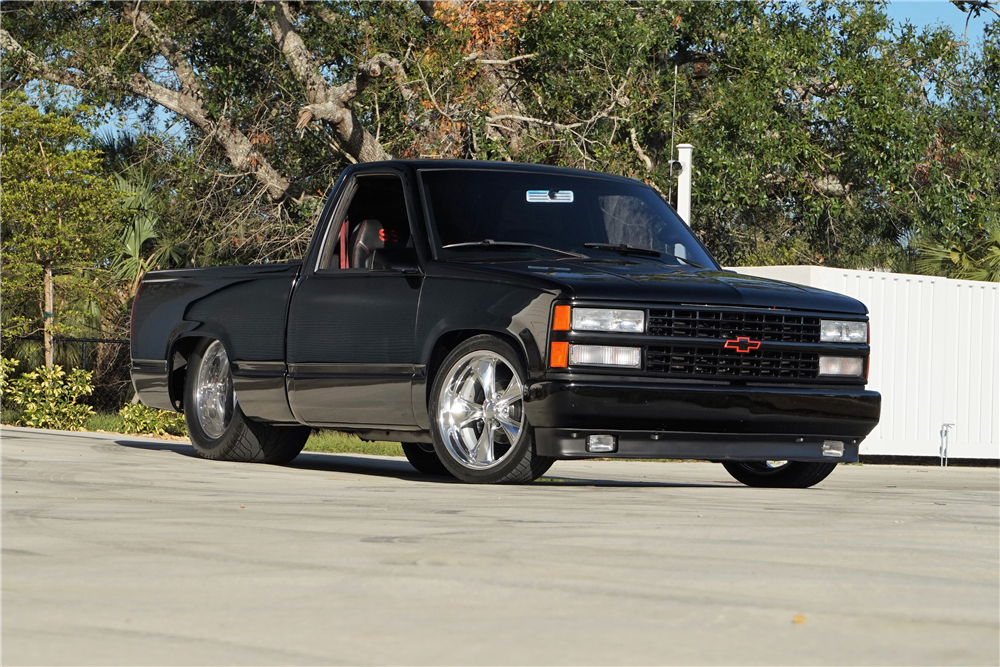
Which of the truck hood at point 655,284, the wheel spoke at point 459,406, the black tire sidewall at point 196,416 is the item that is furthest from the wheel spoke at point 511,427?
the black tire sidewall at point 196,416

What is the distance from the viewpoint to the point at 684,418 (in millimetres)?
7664

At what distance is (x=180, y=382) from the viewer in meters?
10.8

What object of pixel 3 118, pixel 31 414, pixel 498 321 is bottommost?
pixel 31 414

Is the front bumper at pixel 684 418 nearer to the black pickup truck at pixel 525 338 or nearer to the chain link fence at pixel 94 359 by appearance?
the black pickup truck at pixel 525 338

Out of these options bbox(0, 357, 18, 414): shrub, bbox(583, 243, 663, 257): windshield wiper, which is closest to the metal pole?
bbox(583, 243, 663, 257): windshield wiper

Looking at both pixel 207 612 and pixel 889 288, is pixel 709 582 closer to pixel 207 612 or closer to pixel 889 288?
pixel 207 612

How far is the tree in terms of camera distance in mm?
19234

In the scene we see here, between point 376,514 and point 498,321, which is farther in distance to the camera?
point 498,321

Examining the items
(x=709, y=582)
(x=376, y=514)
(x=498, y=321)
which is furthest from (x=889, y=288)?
(x=709, y=582)

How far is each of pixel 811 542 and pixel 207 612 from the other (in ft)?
8.09

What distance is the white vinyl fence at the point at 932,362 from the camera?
1616 centimetres

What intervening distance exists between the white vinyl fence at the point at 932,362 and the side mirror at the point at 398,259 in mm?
8212

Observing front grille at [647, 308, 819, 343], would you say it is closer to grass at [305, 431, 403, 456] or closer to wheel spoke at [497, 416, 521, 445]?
wheel spoke at [497, 416, 521, 445]

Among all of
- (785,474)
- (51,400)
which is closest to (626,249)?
(785,474)
